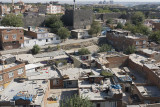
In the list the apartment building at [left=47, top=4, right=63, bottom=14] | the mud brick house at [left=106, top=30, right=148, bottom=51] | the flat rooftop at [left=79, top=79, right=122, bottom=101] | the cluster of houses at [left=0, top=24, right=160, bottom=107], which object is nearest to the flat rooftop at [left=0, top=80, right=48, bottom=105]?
the cluster of houses at [left=0, top=24, right=160, bottom=107]

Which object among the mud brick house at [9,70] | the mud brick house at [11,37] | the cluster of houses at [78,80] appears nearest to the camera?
the cluster of houses at [78,80]

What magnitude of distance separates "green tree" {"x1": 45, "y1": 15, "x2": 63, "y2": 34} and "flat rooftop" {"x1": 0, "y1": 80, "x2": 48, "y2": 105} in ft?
77.5

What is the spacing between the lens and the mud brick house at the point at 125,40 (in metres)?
31.2

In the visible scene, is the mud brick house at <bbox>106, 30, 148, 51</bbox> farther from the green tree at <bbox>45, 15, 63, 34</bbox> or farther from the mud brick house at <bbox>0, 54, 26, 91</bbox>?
the mud brick house at <bbox>0, 54, 26, 91</bbox>

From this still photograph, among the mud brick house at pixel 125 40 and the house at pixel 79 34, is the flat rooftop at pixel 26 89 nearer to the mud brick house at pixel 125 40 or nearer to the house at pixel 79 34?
the mud brick house at pixel 125 40

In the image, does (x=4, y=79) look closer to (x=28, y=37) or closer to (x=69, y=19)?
(x=28, y=37)

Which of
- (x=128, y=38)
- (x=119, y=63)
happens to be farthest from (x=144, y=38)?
(x=119, y=63)

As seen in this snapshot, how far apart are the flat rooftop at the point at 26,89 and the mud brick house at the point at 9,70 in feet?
8.21

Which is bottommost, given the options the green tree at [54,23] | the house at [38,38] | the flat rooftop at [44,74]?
the flat rooftop at [44,74]

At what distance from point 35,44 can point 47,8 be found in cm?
4743

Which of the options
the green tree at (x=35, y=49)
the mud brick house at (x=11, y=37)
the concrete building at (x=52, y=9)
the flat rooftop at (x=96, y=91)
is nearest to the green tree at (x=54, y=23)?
the green tree at (x=35, y=49)

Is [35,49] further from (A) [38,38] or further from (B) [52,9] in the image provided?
(B) [52,9]

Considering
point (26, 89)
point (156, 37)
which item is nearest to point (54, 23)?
point (156, 37)

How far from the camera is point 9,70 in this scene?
18.2 metres
